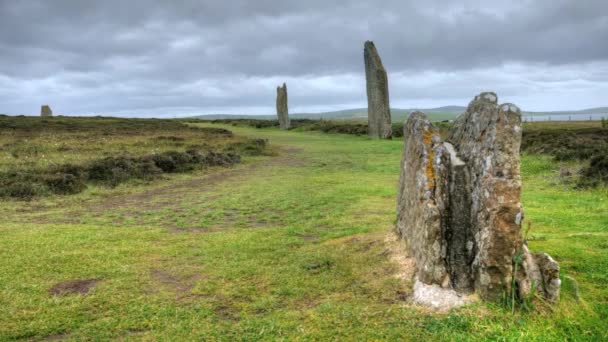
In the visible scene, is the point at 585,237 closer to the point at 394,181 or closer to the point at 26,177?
the point at 394,181

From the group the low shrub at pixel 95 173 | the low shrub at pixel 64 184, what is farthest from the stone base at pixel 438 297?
the low shrub at pixel 64 184

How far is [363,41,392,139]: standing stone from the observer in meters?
34.4

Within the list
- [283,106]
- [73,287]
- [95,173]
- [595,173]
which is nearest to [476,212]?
[73,287]

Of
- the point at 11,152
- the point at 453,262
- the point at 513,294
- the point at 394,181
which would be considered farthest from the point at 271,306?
the point at 11,152

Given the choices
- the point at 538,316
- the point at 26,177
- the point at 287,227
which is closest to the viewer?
the point at 538,316

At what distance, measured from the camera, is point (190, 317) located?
225 inches

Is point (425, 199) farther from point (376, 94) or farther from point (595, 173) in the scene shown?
point (376, 94)

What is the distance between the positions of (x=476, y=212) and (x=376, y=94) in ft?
97.3

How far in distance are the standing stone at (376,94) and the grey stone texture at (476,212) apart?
93.3 ft

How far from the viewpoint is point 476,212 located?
577 cm

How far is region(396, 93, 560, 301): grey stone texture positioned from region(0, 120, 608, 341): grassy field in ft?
1.20

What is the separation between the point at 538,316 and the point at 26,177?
608 inches

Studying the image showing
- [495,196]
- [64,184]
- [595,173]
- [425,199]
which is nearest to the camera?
[495,196]

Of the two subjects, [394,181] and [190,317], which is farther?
[394,181]
